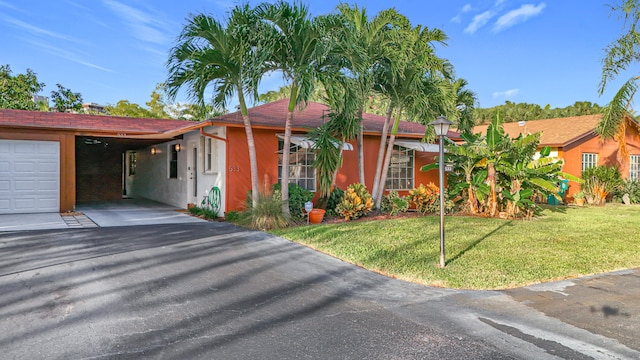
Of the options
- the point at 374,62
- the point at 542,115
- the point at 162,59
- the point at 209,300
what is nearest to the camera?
the point at 209,300

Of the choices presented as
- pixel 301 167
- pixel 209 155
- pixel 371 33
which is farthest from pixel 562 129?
pixel 209 155

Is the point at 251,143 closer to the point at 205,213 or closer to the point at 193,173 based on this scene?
the point at 205,213

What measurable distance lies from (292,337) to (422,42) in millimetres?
9710

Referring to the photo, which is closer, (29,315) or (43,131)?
(29,315)

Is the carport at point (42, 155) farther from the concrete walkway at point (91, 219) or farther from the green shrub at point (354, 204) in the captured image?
the green shrub at point (354, 204)

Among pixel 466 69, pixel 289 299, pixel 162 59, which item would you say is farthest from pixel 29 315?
pixel 466 69

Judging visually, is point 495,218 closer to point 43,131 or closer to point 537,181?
point 537,181

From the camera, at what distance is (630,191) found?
17438 mm

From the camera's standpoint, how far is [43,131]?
12.3 m

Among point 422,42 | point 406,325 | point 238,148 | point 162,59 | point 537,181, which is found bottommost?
point 406,325

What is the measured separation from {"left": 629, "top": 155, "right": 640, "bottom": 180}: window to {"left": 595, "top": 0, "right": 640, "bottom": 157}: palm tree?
8837mm

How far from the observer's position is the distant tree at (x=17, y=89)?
28188mm

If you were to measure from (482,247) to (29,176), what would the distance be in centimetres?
1266

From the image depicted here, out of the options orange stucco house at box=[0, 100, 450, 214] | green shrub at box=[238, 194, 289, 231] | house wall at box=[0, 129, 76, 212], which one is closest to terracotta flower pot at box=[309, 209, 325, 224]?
green shrub at box=[238, 194, 289, 231]
